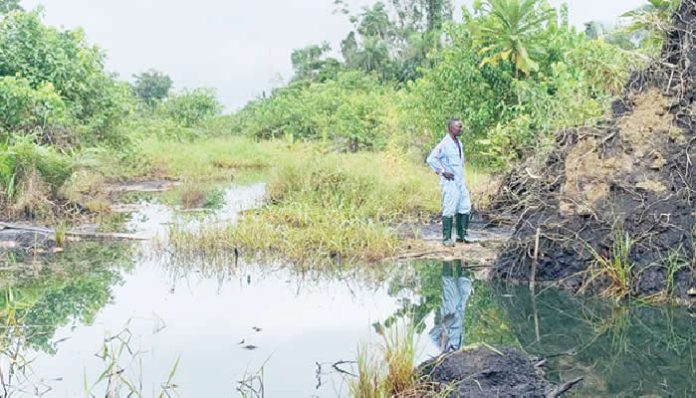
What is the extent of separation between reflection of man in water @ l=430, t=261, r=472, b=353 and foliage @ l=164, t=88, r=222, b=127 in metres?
29.4

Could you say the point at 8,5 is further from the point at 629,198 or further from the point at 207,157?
the point at 629,198

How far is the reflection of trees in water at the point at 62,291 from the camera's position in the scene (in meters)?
7.71

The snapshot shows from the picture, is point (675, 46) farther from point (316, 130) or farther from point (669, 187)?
point (316, 130)

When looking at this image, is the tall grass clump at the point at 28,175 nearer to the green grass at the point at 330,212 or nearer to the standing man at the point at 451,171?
the green grass at the point at 330,212

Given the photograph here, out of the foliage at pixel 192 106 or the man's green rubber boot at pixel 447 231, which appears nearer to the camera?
the man's green rubber boot at pixel 447 231

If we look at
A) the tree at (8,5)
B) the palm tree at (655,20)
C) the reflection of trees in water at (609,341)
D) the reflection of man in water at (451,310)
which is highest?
the tree at (8,5)

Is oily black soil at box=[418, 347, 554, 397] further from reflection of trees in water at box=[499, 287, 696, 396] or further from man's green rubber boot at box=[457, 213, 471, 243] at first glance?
man's green rubber boot at box=[457, 213, 471, 243]

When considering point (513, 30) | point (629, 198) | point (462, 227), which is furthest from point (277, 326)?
point (513, 30)

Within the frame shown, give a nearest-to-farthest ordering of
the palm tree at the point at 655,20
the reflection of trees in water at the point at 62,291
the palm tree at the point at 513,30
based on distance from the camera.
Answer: the reflection of trees in water at the point at 62,291, the palm tree at the point at 655,20, the palm tree at the point at 513,30

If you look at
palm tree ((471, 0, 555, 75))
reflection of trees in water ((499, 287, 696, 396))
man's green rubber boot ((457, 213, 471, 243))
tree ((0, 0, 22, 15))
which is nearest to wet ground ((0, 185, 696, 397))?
reflection of trees in water ((499, 287, 696, 396))

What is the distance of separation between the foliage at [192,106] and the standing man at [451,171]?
91.3 ft

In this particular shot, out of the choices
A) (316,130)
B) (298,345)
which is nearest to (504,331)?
(298,345)

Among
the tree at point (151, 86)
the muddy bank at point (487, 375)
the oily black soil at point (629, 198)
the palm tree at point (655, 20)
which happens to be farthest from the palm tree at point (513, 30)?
the tree at point (151, 86)

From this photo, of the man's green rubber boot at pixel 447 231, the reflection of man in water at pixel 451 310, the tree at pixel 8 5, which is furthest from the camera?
the tree at pixel 8 5
